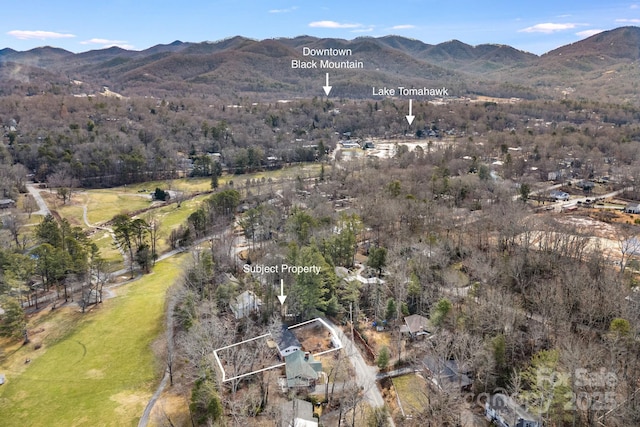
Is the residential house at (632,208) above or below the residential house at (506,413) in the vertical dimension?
above

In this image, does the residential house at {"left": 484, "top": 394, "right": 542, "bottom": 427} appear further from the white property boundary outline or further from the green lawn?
the green lawn

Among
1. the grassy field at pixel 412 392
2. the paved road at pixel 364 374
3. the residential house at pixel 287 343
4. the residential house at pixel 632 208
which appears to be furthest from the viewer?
the residential house at pixel 632 208

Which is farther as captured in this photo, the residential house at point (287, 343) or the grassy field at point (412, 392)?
the residential house at point (287, 343)

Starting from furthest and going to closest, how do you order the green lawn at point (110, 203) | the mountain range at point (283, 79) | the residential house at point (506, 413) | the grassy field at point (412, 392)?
the mountain range at point (283, 79), the green lawn at point (110, 203), the grassy field at point (412, 392), the residential house at point (506, 413)

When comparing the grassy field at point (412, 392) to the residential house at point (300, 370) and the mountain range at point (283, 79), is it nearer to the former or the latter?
the residential house at point (300, 370)

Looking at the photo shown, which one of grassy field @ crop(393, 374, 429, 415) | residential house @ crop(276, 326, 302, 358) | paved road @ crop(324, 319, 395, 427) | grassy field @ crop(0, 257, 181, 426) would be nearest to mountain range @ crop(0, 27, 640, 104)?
grassy field @ crop(0, 257, 181, 426)

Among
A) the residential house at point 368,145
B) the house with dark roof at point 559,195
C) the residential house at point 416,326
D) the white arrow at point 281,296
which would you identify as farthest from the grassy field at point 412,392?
the residential house at point 368,145
